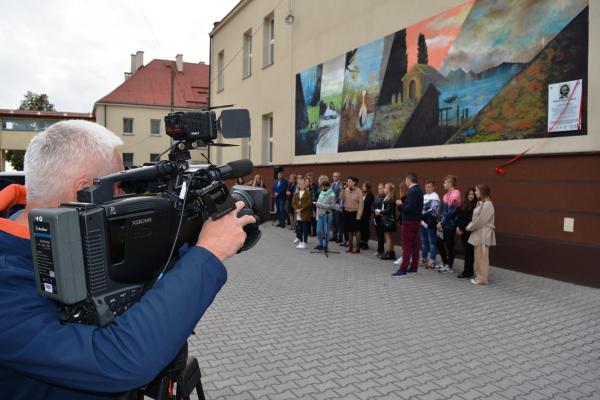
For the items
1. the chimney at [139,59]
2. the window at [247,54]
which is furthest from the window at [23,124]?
the window at [247,54]

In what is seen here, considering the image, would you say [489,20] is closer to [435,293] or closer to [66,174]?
[435,293]

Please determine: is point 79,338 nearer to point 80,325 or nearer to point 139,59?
point 80,325

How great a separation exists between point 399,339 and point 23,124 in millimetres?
51829

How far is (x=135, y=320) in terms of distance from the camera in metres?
1.13

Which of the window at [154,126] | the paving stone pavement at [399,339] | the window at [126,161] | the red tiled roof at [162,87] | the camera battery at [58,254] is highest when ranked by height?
the red tiled roof at [162,87]

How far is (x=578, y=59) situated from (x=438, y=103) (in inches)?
119

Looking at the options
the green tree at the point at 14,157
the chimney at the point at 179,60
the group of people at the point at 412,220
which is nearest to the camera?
the group of people at the point at 412,220

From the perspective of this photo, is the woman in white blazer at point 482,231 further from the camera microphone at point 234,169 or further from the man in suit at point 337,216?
the camera microphone at point 234,169

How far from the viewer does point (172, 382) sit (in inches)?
71.7

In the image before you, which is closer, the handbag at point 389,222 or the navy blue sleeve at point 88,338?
the navy blue sleeve at point 88,338

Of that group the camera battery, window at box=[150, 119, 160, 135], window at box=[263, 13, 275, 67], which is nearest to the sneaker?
the camera battery

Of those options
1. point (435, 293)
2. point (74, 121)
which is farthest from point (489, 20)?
point (74, 121)

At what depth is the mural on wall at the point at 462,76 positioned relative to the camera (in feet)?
25.8

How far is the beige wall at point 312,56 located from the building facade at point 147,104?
57.7ft
